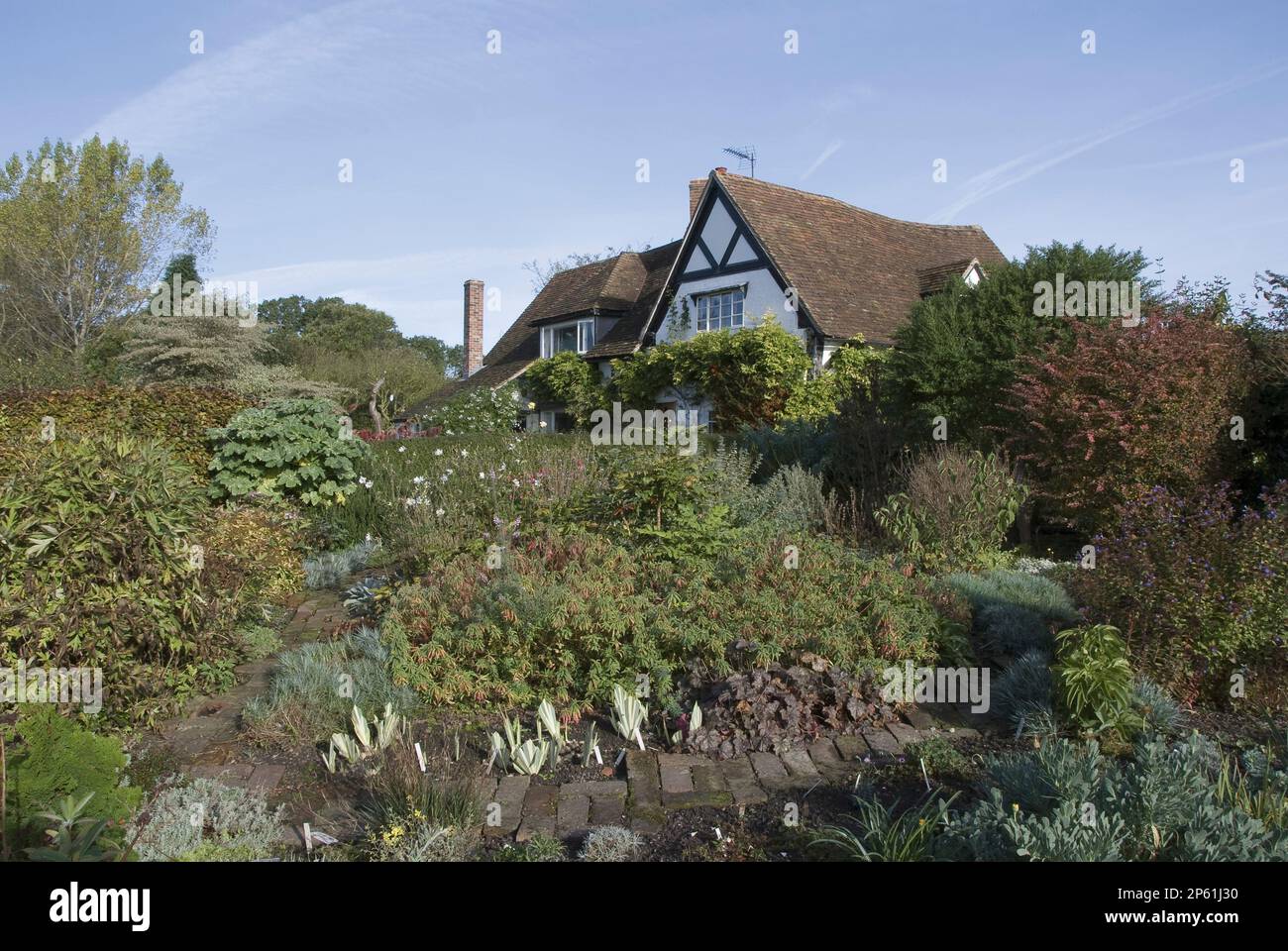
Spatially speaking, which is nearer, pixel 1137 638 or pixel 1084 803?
pixel 1084 803

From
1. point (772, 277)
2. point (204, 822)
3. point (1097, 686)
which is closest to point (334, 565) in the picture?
point (204, 822)

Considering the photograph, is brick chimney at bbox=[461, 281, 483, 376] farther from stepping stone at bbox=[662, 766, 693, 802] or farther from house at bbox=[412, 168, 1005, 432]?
stepping stone at bbox=[662, 766, 693, 802]

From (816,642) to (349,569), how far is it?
530cm

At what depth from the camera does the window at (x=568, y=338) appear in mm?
27594

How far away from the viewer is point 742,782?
14.2 ft

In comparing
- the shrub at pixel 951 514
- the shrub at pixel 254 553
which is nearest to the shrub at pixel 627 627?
the shrub at pixel 254 553

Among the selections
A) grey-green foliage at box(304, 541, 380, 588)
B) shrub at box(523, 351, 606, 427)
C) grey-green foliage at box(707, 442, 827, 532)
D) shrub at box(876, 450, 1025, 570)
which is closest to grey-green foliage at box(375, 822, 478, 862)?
grey-green foliage at box(707, 442, 827, 532)

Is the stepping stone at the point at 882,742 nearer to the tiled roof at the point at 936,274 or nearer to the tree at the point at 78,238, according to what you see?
the tiled roof at the point at 936,274

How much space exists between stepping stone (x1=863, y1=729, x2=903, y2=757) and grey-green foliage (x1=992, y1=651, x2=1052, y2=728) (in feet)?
2.18

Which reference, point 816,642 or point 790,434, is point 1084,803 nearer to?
point 816,642

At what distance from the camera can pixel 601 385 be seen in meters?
25.4

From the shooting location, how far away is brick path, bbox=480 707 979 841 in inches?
155

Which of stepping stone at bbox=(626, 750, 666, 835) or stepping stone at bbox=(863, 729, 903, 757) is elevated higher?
stepping stone at bbox=(863, 729, 903, 757)
